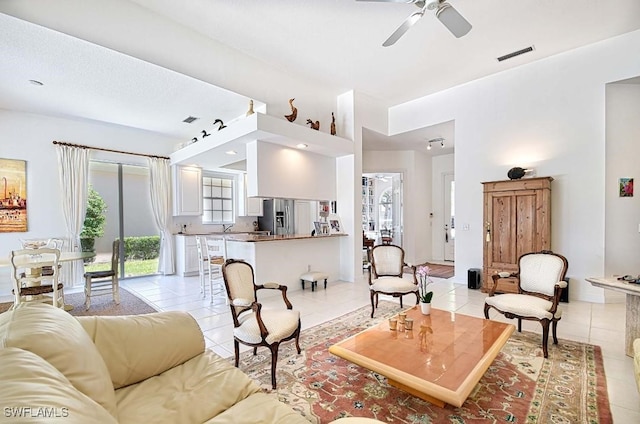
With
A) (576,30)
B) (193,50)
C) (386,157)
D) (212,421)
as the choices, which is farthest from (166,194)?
(576,30)

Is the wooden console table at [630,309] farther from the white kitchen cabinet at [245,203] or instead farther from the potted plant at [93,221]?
the potted plant at [93,221]

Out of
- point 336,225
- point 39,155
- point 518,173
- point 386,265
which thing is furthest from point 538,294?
point 39,155

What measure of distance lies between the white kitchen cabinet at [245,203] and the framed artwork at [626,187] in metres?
7.01

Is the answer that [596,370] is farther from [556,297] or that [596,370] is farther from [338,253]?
[338,253]

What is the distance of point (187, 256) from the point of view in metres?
6.73

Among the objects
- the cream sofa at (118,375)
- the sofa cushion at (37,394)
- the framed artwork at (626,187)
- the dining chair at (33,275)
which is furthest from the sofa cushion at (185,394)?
the framed artwork at (626,187)

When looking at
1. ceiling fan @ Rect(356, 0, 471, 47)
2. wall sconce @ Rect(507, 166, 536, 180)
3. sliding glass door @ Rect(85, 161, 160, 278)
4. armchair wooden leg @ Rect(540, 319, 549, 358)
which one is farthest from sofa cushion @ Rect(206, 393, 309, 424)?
sliding glass door @ Rect(85, 161, 160, 278)

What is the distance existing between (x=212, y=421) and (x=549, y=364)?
2.76m

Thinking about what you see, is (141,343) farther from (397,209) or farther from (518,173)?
(397,209)

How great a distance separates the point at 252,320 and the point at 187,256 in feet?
16.0

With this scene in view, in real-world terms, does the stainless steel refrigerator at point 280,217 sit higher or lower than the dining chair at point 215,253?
higher

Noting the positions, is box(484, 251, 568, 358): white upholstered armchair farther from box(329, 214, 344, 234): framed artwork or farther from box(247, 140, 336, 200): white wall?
box(247, 140, 336, 200): white wall

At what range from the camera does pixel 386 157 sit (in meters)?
8.15

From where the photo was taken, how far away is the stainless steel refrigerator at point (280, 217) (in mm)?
7582
